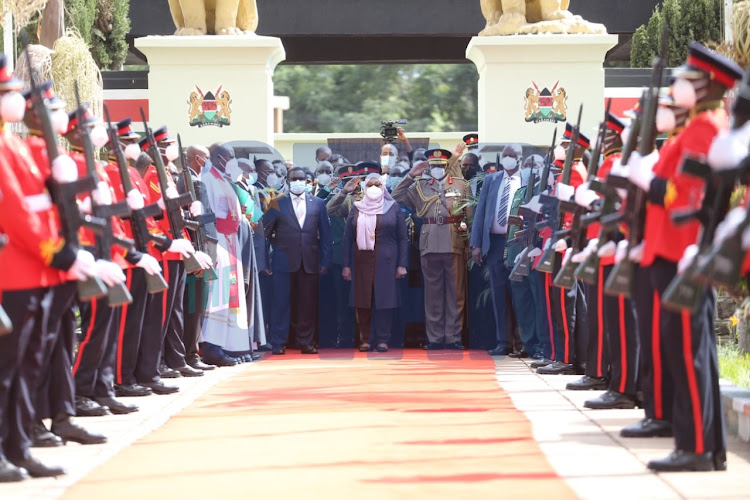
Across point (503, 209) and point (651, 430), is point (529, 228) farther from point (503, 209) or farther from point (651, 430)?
point (651, 430)

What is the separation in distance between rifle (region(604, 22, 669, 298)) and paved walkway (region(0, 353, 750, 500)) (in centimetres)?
78

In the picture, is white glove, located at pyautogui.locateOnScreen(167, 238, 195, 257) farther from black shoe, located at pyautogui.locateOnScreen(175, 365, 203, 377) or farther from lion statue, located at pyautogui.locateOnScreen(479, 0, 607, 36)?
lion statue, located at pyautogui.locateOnScreen(479, 0, 607, 36)

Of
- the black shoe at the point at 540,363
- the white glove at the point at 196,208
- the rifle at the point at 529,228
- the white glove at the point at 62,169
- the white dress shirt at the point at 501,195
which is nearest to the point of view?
the white glove at the point at 62,169

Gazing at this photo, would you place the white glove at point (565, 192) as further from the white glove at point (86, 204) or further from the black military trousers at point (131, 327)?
the white glove at point (86, 204)

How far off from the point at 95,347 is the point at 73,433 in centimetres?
106

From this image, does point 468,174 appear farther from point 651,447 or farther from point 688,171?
point 688,171

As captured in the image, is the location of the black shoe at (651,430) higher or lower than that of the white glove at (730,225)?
lower

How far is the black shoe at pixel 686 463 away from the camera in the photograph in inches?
236

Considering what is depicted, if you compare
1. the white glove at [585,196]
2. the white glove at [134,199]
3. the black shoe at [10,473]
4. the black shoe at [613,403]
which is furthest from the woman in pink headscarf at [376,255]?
the black shoe at [10,473]

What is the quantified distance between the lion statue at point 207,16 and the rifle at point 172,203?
24.4 feet

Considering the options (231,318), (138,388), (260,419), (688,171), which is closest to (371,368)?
(231,318)

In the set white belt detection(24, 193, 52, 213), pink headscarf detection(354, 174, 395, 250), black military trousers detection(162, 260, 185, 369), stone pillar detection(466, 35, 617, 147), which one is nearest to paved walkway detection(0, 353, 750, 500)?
black military trousers detection(162, 260, 185, 369)

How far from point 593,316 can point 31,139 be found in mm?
4042

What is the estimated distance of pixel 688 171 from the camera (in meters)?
5.50
